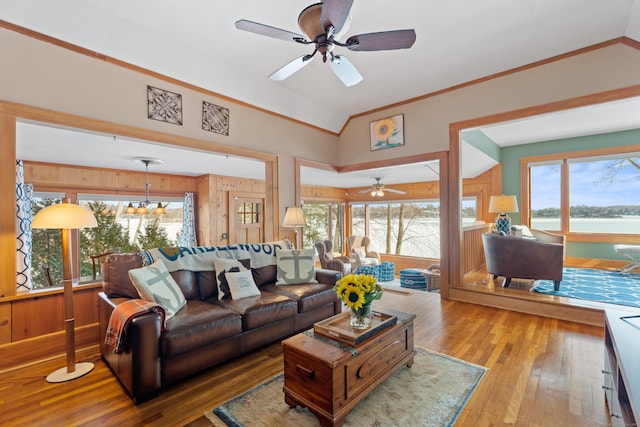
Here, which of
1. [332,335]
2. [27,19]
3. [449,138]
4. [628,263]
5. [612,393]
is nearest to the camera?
[612,393]

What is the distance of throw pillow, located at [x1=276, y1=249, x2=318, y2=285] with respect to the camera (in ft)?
10.8

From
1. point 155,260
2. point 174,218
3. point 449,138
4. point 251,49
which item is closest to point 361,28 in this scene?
point 251,49

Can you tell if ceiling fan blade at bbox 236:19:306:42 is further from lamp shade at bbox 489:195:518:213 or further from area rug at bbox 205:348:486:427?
lamp shade at bbox 489:195:518:213

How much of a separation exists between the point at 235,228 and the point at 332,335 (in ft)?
16.4

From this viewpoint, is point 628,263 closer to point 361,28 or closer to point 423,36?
point 423,36

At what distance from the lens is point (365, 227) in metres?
9.56

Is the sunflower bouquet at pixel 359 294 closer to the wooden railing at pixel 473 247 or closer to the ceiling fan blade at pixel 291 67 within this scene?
the ceiling fan blade at pixel 291 67

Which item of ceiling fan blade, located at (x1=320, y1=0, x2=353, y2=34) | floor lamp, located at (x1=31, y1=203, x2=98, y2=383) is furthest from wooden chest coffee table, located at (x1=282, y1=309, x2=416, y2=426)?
ceiling fan blade, located at (x1=320, y1=0, x2=353, y2=34)

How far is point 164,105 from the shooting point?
3.08 metres

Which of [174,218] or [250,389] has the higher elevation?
[174,218]

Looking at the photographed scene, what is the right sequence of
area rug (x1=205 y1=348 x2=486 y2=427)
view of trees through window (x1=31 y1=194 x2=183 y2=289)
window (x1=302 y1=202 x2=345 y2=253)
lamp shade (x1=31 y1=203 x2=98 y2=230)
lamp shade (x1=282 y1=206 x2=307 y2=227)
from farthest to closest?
window (x1=302 y1=202 x2=345 y2=253), view of trees through window (x1=31 y1=194 x2=183 y2=289), lamp shade (x1=282 y1=206 x2=307 y2=227), lamp shade (x1=31 y1=203 x2=98 y2=230), area rug (x1=205 y1=348 x2=486 y2=427)

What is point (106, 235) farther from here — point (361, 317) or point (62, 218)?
point (361, 317)

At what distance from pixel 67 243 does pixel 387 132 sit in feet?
13.8

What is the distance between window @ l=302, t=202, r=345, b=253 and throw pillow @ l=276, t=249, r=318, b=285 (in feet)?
16.7
